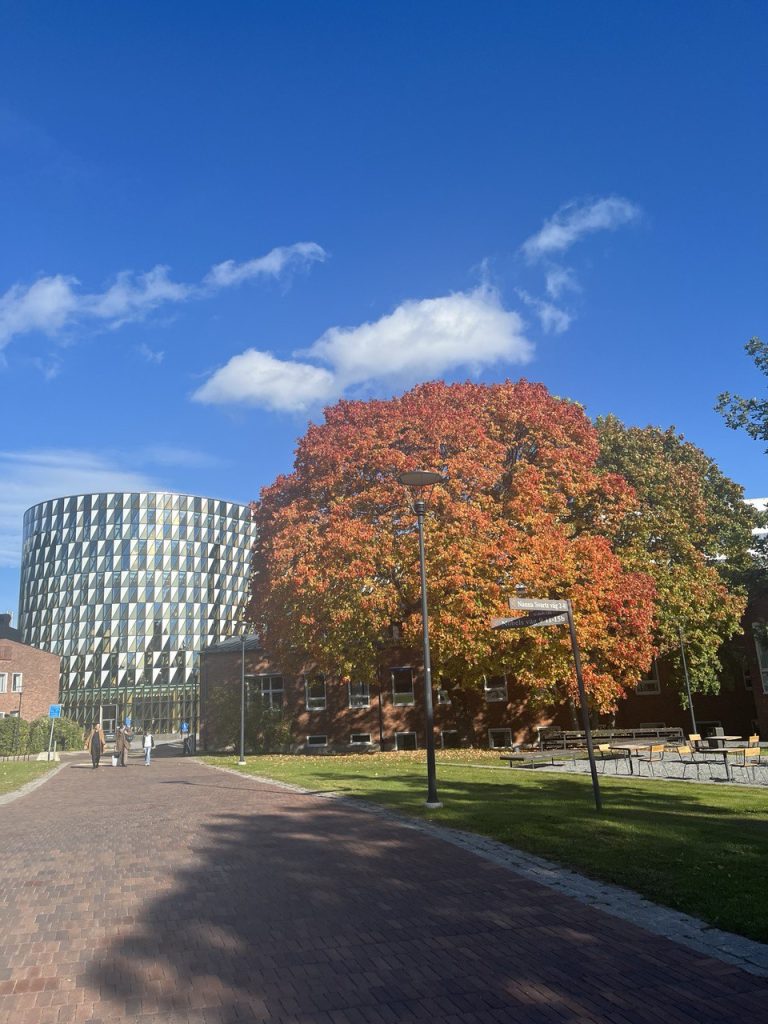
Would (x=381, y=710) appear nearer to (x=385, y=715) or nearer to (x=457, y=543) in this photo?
(x=385, y=715)

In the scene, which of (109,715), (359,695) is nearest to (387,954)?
(359,695)

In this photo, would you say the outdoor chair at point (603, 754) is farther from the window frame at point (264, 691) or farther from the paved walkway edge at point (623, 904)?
the window frame at point (264, 691)

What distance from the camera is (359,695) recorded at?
37.3 m

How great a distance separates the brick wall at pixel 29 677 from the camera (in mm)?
57438

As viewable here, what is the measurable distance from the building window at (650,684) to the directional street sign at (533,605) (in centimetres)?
2741

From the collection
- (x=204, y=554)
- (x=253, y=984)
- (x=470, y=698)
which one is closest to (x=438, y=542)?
(x=470, y=698)

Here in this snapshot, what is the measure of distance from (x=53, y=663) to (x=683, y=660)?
52.9 metres

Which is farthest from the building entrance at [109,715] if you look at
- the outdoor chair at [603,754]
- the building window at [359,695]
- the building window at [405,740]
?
the outdoor chair at [603,754]

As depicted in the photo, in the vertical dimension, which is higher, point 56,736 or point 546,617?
point 546,617

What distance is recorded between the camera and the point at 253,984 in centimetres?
503

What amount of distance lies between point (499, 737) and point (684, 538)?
490 inches

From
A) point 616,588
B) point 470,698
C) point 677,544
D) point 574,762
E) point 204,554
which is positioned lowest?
point 574,762

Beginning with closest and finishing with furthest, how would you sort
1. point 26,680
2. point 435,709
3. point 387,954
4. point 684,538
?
point 387,954 → point 684,538 → point 435,709 → point 26,680

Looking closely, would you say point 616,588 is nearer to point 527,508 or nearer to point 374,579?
point 527,508
